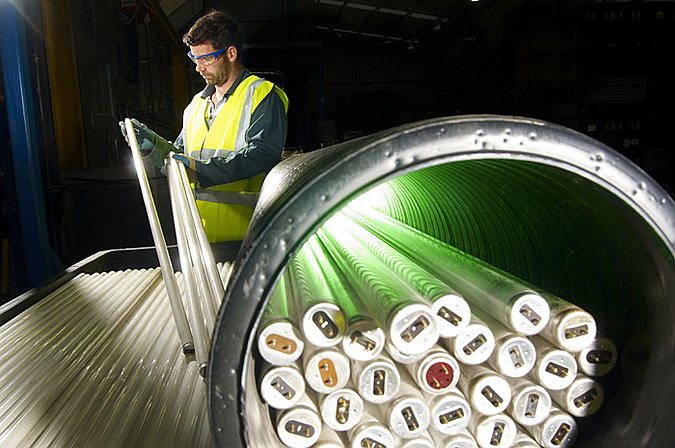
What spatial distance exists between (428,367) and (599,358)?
33cm

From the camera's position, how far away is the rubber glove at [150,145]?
2.36m

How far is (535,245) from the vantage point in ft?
3.85

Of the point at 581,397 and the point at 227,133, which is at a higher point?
the point at 227,133

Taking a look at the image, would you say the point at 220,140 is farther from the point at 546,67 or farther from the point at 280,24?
the point at 280,24

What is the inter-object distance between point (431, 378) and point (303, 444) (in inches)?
9.4

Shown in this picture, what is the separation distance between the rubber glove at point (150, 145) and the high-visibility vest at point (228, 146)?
15 centimetres

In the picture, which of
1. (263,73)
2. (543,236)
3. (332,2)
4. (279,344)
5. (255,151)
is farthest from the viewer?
(332,2)

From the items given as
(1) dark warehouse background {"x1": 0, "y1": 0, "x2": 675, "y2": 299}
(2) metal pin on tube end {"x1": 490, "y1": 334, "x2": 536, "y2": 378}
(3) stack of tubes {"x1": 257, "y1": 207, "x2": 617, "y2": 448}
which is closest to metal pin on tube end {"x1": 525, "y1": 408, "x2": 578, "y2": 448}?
(3) stack of tubes {"x1": 257, "y1": 207, "x2": 617, "y2": 448}

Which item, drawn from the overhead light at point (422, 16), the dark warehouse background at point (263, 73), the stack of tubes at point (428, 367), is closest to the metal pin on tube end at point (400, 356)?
the stack of tubes at point (428, 367)

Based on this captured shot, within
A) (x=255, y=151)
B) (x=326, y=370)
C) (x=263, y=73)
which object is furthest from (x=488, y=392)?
(x=263, y=73)

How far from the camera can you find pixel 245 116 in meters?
2.41

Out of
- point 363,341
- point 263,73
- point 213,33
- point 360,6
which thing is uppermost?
point 360,6

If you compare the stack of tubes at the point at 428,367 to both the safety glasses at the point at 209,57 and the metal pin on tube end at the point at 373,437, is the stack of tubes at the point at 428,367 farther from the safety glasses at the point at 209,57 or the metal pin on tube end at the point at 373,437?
the safety glasses at the point at 209,57

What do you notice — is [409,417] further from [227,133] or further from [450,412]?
[227,133]
